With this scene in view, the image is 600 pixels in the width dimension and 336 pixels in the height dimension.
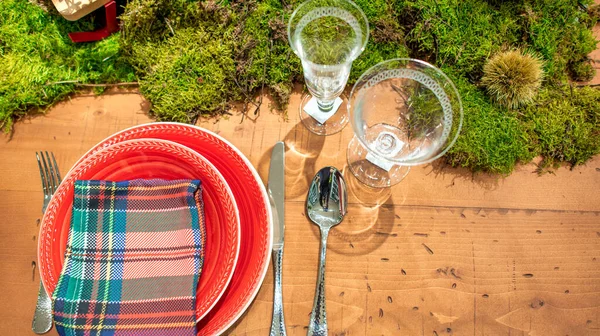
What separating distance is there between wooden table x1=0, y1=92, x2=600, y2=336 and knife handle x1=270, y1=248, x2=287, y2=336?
0.07 ft

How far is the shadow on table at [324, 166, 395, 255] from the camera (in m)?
0.80

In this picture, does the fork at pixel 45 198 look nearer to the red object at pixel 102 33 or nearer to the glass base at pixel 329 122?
the red object at pixel 102 33

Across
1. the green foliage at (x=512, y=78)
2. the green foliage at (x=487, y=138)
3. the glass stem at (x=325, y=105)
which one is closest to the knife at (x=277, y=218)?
the glass stem at (x=325, y=105)

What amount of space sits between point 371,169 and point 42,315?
0.64m

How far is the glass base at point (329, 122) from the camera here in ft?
2.80

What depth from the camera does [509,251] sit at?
2.64 ft

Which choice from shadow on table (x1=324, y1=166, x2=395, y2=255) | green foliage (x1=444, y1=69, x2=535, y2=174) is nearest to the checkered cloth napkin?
shadow on table (x1=324, y1=166, x2=395, y2=255)

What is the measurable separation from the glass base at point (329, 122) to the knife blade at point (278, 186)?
0.25ft

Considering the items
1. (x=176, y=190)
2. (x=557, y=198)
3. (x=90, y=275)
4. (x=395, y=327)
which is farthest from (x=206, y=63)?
(x=557, y=198)

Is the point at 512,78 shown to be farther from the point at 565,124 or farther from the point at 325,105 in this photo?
the point at 325,105

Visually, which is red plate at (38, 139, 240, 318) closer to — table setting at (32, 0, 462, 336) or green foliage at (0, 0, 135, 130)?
table setting at (32, 0, 462, 336)

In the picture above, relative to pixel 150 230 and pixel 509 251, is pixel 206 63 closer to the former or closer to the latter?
pixel 150 230

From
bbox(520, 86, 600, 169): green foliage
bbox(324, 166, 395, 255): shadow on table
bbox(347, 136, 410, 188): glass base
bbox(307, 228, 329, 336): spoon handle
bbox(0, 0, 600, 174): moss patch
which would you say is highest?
bbox(0, 0, 600, 174): moss patch

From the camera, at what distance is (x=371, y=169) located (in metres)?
0.84
